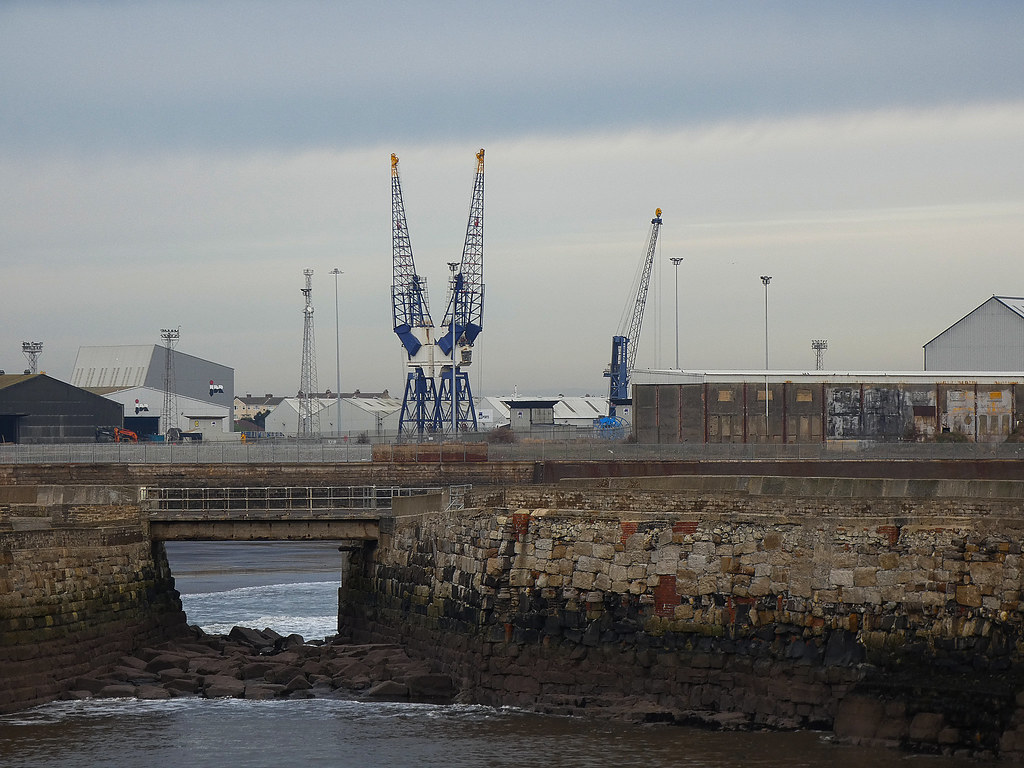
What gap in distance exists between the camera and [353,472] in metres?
56.0

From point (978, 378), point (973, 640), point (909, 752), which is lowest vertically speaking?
point (909, 752)

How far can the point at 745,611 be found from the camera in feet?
75.3

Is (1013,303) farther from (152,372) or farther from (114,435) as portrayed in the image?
(152,372)

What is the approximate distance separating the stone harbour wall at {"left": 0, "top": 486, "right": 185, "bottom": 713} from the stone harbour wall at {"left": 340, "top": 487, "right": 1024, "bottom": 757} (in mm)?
6451

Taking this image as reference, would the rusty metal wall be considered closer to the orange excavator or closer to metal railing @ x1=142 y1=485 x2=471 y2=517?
metal railing @ x1=142 y1=485 x2=471 y2=517

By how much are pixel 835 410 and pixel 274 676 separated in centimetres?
3989

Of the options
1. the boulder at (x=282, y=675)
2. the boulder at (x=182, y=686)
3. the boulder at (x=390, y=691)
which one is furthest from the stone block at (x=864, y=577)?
the boulder at (x=182, y=686)

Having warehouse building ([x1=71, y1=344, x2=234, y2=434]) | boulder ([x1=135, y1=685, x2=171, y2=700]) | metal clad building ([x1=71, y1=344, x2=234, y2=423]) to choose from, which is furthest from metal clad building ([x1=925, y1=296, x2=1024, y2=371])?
metal clad building ([x1=71, y1=344, x2=234, y2=423])

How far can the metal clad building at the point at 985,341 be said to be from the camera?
7288 centimetres

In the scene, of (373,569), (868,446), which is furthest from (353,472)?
(373,569)

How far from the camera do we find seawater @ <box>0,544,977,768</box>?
21.0m

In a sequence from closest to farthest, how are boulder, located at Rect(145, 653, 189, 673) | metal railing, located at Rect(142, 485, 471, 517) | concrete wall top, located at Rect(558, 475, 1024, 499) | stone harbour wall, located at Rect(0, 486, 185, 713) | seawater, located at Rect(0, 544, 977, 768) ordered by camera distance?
seawater, located at Rect(0, 544, 977, 768) < concrete wall top, located at Rect(558, 475, 1024, 499) < stone harbour wall, located at Rect(0, 486, 185, 713) < boulder, located at Rect(145, 653, 189, 673) < metal railing, located at Rect(142, 485, 471, 517)

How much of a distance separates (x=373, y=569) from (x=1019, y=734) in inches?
632

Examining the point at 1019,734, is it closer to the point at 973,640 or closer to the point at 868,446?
the point at 973,640
